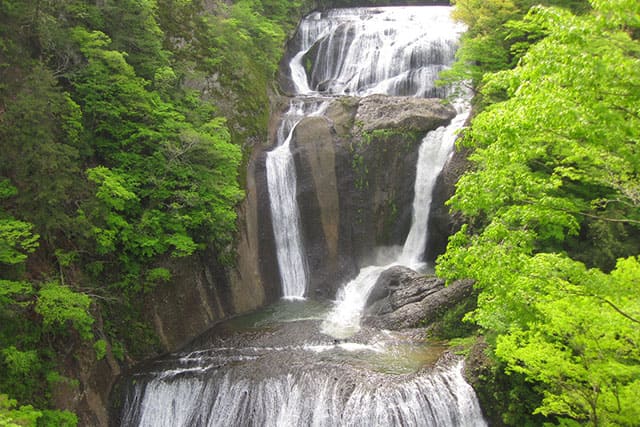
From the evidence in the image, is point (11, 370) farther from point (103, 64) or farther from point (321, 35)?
point (321, 35)

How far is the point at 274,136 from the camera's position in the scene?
68.8ft

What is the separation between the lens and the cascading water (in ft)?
33.8

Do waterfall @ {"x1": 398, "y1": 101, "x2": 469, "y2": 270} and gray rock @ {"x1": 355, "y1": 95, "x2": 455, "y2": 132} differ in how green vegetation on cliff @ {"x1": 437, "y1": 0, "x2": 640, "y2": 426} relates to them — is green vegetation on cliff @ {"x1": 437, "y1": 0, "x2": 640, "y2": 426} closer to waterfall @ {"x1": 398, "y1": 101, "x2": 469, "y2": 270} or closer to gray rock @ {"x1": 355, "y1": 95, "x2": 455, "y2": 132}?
waterfall @ {"x1": 398, "y1": 101, "x2": 469, "y2": 270}

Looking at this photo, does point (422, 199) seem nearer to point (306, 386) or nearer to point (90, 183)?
point (306, 386)

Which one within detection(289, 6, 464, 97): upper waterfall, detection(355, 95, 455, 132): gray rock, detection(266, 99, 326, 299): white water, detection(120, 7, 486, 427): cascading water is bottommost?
detection(120, 7, 486, 427): cascading water

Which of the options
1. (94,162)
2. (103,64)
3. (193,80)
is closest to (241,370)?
(94,162)

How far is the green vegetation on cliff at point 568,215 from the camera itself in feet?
16.0

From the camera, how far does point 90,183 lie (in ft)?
39.6

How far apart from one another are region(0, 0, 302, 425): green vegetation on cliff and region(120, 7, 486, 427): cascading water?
2.25m

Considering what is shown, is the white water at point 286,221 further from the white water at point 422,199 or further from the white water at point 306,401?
the white water at point 306,401

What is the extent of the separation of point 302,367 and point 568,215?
7.77 meters

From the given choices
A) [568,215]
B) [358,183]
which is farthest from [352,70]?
[568,215]

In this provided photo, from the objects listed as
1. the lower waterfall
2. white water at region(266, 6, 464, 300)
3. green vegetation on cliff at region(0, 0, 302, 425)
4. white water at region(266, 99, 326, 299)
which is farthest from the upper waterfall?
the lower waterfall

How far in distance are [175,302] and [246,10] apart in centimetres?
1529
